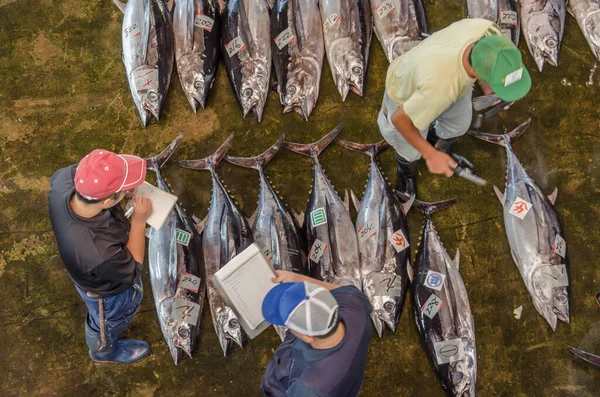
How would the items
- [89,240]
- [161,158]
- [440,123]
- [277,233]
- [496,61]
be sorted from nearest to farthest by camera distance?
[496,61]
[89,240]
[440,123]
[277,233]
[161,158]

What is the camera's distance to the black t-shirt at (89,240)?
96.3 inches

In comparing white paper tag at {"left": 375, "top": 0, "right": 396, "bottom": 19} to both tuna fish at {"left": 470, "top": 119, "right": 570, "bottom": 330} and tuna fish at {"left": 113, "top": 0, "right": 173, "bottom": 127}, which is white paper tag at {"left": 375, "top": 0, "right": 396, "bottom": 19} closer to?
tuna fish at {"left": 470, "top": 119, "right": 570, "bottom": 330}

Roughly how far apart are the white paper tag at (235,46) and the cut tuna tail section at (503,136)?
1991 millimetres

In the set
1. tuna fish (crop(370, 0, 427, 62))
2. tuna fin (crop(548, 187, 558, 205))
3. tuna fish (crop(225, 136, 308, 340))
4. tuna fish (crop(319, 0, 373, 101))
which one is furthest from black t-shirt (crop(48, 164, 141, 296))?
tuna fin (crop(548, 187, 558, 205))

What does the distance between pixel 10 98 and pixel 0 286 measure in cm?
158

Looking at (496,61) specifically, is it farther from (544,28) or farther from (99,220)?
(544,28)

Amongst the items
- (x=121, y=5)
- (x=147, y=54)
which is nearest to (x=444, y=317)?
(x=147, y=54)

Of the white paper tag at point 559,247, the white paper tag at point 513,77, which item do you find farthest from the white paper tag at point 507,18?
the white paper tag at point 513,77

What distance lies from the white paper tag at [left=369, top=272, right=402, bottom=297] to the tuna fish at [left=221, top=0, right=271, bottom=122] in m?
1.61

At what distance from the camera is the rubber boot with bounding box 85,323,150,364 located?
3499 mm

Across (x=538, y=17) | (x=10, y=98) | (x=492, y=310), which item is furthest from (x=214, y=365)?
(x=538, y=17)

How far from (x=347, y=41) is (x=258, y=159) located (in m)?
1.24

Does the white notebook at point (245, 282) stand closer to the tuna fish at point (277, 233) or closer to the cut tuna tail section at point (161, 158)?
the tuna fish at point (277, 233)

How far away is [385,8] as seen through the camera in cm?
Result: 426
